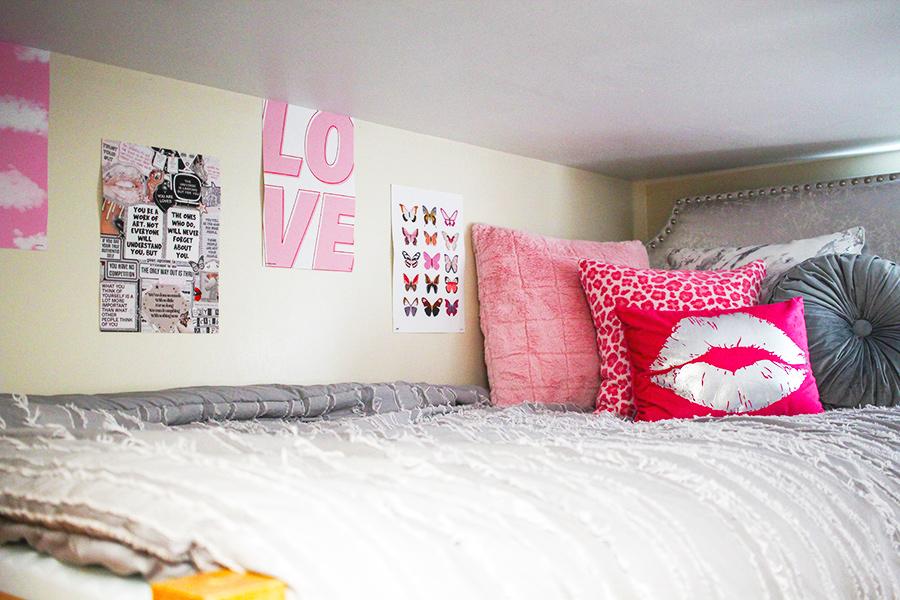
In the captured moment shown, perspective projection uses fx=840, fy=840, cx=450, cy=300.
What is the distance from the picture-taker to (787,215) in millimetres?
2990

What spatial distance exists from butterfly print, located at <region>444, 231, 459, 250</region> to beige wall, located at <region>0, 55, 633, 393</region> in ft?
0.40

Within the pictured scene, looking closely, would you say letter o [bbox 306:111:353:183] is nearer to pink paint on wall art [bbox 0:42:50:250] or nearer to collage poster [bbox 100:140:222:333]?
collage poster [bbox 100:140:222:333]

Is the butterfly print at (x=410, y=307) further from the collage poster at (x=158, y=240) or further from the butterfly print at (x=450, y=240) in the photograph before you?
the collage poster at (x=158, y=240)

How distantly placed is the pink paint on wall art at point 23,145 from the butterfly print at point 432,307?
117cm

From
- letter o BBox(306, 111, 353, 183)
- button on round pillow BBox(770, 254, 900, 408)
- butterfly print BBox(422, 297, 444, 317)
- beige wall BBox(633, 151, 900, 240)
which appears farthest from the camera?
beige wall BBox(633, 151, 900, 240)

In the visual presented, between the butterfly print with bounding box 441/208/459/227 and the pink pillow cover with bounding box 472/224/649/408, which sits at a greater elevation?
the butterfly print with bounding box 441/208/459/227

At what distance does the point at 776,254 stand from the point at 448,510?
7.00ft

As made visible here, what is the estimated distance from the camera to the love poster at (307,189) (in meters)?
2.29

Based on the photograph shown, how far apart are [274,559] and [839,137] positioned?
275 centimetres

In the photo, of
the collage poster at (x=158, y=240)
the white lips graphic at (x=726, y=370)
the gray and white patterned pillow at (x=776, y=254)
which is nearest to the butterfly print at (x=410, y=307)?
the collage poster at (x=158, y=240)

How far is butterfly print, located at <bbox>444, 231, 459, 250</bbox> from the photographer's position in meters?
2.76

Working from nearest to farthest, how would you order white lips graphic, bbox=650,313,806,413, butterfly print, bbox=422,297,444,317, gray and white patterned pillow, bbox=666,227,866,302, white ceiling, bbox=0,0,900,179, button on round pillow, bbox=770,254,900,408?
white ceiling, bbox=0,0,900,179 → white lips graphic, bbox=650,313,806,413 → button on round pillow, bbox=770,254,900,408 → gray and white patterned pillow, bbox=666,227,866,302 → butterfly print, bbox=422,297,444,317

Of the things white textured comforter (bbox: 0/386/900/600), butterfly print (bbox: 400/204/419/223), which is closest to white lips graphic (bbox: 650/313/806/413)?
white textured comforter (bbox: 0/386/900/600)

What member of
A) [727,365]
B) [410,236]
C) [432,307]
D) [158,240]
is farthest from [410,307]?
[727,365]
